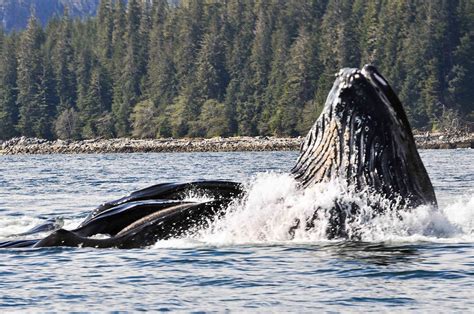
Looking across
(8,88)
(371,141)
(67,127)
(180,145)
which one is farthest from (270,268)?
(8,88)

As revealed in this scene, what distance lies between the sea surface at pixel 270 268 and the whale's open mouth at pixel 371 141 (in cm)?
28

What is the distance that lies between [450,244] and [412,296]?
326cm

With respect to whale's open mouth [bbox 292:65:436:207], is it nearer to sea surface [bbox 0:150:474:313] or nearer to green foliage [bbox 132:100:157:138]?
sea surface [bbox 0:150:474:313]

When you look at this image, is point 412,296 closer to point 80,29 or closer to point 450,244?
point 450,244

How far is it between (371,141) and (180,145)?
97379 mm

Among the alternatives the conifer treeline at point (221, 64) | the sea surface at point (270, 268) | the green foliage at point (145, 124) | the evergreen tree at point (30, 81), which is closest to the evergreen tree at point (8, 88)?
the conifer treeline at point (221, 64)

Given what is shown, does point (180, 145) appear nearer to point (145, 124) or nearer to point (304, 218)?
point (145, 124)

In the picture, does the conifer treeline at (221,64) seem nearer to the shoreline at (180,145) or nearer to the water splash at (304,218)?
the shoreline at (180,145)

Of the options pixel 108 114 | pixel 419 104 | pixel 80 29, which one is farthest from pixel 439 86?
pixel 80 29

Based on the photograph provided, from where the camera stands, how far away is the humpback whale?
42.3 feet

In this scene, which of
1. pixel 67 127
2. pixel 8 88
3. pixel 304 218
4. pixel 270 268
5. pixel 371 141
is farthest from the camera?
pixel 8 88

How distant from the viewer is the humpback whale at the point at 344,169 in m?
12.9

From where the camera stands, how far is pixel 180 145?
361 ft

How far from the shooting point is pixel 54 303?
10.5m
